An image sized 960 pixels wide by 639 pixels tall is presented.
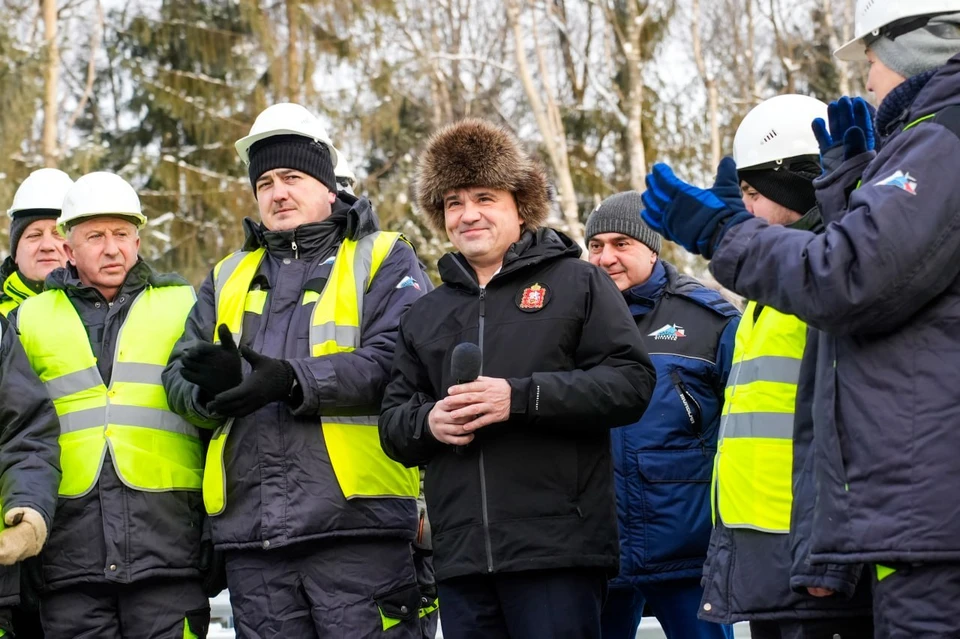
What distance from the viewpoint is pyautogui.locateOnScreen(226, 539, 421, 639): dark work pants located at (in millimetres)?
4656

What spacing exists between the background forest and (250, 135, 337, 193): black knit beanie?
39.9ft

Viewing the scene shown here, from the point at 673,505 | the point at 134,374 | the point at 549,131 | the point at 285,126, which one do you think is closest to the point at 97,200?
the point at 134,374

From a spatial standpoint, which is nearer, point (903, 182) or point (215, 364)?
point (903, 182)

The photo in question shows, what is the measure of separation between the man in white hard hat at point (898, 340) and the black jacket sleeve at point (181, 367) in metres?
2.45

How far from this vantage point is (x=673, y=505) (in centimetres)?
513

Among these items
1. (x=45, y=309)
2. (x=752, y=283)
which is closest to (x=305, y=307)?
(x=45, y=309)

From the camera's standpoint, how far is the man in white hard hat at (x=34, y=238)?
253 inches

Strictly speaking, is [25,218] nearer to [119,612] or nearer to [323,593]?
[119,612]

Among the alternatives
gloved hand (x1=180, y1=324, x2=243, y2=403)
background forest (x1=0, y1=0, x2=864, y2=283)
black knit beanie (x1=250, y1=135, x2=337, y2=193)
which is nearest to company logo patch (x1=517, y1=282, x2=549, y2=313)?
gloved hand (x1=180, y1=324, x2=243, y2=403)

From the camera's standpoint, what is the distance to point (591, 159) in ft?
72.3

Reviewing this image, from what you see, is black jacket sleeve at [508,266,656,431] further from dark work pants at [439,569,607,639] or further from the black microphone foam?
dark work pants at [439,569,607,639]

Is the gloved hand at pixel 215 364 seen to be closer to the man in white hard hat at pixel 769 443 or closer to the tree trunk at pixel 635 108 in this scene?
the man in white hard hat at pixel 769 443

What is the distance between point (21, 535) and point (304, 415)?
3.69 feet

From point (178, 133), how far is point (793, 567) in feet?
59.0
